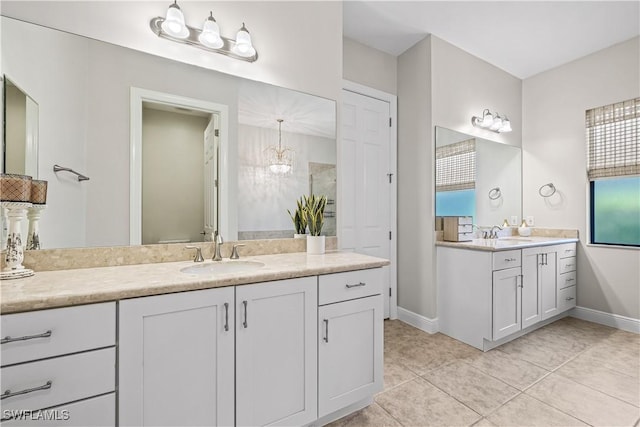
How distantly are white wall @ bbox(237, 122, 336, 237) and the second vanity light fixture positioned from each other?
0.44 metres

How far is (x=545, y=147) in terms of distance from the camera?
133 inches

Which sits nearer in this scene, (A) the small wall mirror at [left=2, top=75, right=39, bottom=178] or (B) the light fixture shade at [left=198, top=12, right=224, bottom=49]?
(A) the small wall mirror at [left=2, top=75, right=39, bottom=178]

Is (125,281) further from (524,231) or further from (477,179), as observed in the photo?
(524,231)

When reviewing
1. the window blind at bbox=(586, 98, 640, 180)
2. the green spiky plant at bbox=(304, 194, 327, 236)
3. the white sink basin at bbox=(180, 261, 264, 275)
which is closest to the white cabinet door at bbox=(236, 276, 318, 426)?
the white sink basin at bbox=(180, 261, 264, 275)

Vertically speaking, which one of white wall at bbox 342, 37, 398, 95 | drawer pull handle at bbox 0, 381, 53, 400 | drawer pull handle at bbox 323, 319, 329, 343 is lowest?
drawer pull handle at bbox 323, 319, 329, 343

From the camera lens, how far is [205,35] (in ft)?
5.21

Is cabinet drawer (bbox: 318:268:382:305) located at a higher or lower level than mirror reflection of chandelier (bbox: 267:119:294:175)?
lower

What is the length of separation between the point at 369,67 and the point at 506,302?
2549 mm

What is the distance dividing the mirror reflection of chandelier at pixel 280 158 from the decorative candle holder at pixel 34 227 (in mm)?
1159

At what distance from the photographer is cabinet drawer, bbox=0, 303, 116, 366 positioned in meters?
0.86

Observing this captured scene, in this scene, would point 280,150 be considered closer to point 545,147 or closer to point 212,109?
point 212,109

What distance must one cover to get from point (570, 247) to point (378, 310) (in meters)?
2.76

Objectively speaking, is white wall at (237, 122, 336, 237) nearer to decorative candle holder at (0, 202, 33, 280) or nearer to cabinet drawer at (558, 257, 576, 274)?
decorative candle holder at (0, 202, 33, 280)

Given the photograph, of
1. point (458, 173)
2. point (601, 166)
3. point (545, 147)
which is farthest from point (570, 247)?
point (458, 173)
